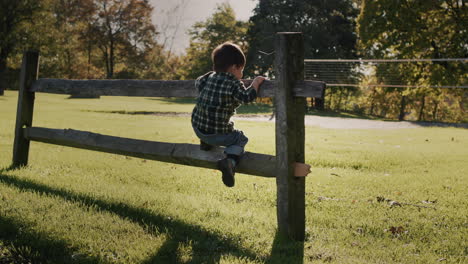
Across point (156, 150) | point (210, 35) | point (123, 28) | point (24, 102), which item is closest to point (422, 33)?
point (24, 102)

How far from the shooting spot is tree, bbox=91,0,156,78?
168 ft

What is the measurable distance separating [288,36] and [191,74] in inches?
2045

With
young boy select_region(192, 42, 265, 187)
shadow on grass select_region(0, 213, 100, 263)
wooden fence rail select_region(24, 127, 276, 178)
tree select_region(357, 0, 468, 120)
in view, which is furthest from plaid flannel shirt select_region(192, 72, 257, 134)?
tree select_region(357, 0, 468, 120)

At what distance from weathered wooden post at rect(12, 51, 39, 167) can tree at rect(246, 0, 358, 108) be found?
3229 cm

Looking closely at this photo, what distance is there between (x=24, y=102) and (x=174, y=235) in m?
3.89

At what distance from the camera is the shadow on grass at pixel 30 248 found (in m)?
3.21

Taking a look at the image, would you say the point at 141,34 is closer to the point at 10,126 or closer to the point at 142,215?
the point at 10,126

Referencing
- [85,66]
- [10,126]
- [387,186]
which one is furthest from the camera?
[85,66]

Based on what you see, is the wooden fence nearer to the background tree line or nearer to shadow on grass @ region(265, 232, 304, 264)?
shadow on grass @ region(265, 232, 304, 264)

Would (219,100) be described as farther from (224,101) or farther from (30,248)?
(30,248)

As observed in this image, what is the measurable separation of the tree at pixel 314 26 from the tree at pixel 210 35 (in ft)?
35.0

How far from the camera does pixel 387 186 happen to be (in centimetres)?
618

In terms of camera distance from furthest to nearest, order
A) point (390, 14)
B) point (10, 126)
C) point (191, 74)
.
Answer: point (191, 74), point (390, 14), point (10, 126)


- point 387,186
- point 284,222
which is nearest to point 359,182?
point 387,186
